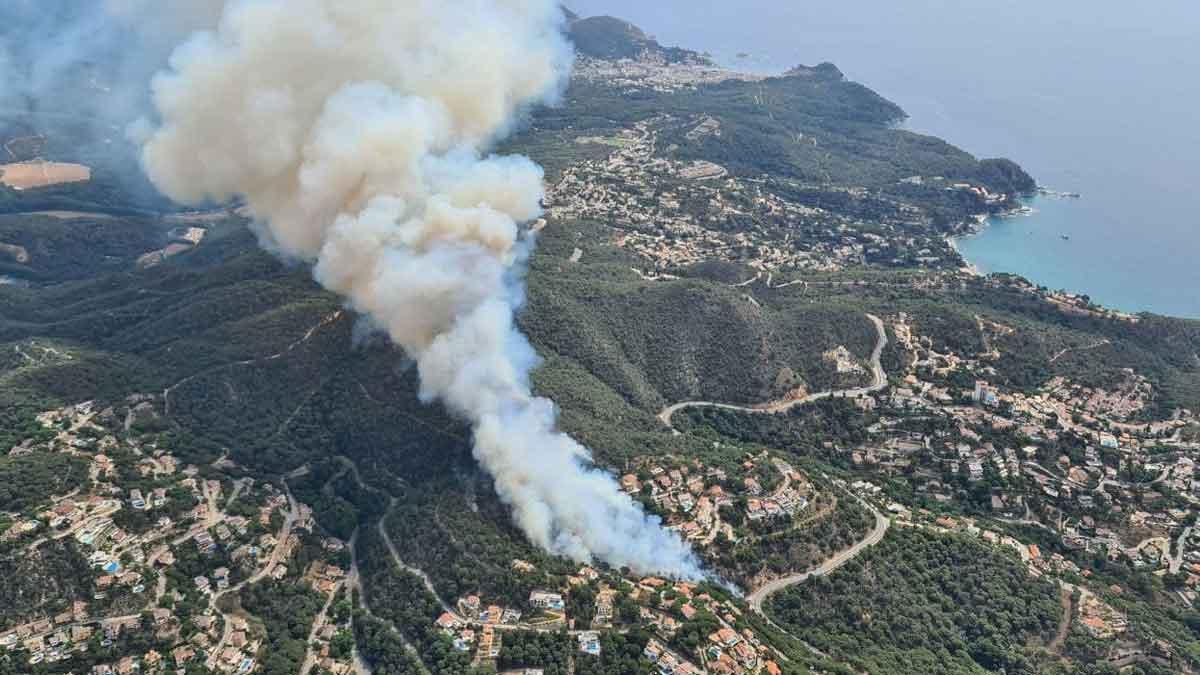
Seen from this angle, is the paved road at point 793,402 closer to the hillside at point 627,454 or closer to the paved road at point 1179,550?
the hillside at point 627,454

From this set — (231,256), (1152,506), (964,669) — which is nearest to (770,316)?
(1152,506)

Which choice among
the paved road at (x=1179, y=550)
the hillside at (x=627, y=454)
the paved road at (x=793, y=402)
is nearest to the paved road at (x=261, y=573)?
the hillside at (x=627, y=454)

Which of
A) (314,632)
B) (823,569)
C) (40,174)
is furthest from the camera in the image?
(40,174)

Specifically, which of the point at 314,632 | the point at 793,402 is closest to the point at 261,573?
the point at 314,632

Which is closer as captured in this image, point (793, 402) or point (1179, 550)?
point (1179, 550)

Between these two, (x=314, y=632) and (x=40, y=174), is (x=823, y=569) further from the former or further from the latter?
(x=40, y=174)

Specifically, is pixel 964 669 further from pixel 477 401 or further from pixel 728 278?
pixel 728 278

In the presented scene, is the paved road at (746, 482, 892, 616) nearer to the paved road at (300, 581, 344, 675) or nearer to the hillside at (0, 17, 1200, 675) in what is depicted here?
the hillside at (0, 17, 1200, 675)
